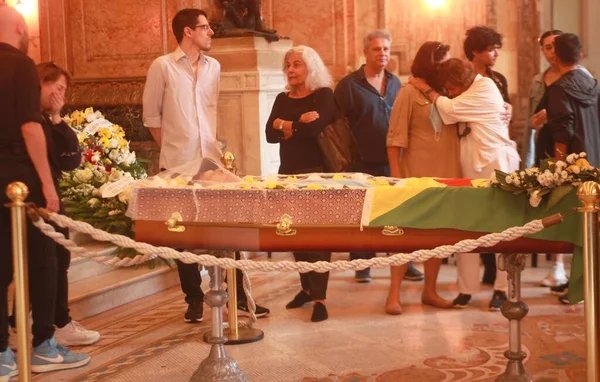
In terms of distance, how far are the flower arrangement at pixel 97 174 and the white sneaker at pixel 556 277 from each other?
9.59 feet

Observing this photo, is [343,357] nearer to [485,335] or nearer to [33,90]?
[485,335]

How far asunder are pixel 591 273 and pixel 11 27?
2.87 meters

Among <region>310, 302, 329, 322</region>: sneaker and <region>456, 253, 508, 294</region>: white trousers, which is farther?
<region>456, 253, 508, 294</region>: white trousers

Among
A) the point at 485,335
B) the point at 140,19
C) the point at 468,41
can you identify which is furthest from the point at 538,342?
the point at 140,19

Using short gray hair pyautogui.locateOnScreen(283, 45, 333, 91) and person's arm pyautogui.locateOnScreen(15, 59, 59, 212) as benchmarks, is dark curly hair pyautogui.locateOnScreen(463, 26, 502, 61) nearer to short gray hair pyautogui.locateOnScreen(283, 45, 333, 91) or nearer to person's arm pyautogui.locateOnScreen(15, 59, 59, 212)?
short gray hair pyautogui.locateOnScreen(283, 45, 333, 91)

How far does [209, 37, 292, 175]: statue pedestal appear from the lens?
30.8 ft

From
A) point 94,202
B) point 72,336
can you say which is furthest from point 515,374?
point 94,202

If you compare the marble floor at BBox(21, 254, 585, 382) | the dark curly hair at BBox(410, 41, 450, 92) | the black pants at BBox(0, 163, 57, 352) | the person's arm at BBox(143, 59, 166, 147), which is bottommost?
the marble floor at BBox(21, 254, 585, 382)

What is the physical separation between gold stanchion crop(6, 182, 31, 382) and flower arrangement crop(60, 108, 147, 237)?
2.38 metres

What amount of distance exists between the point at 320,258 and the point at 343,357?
1.06 meters

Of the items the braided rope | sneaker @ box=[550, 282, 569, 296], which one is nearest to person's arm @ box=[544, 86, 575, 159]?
sneaker @ box=[550, 282, 569, 296]

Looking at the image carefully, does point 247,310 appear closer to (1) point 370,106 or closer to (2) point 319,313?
(2) point 319,313

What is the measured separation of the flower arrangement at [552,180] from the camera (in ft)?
13.3

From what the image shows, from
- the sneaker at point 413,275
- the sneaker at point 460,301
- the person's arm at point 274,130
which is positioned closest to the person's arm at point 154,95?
the person's arm at point 274,130
